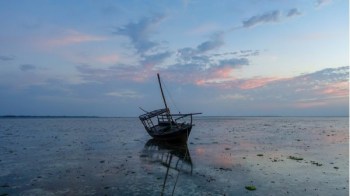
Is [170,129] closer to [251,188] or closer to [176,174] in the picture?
[176,174]

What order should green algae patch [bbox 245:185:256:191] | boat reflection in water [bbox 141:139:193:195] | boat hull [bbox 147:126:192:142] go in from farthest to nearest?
1. boat hull [bbox 147:126:192:142]
2. boat reflection in water [bbox 141:139:193:195]
3. green algae patch [bbox 245:185:256:191]

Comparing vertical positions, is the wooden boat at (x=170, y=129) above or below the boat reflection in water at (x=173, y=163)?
above

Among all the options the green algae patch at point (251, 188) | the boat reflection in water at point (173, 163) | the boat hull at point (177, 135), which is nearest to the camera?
the green algae patch at point (251, 188)

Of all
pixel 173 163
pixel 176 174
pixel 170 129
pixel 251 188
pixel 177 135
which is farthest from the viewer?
pixel 170 129

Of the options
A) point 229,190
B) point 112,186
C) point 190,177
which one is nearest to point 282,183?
point 229,190

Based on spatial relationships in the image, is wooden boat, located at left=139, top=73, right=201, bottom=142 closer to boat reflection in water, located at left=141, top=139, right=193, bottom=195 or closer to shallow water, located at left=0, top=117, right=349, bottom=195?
boat reflection in water, located at left=141, top=139, right=193, bottom=195

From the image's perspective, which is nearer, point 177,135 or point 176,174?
point 176,174

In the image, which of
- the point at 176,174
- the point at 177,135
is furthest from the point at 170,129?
the point at 176,174

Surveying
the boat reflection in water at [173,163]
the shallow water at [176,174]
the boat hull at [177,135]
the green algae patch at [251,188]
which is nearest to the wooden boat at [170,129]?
the boat hull at [177,135]

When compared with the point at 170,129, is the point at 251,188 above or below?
below

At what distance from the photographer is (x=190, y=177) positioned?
22.4 m

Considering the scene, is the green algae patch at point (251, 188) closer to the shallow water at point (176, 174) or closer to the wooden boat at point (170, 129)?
the shallow water at point (176, 174)

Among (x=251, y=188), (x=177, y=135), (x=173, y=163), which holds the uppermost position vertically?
(x=177, y=135)

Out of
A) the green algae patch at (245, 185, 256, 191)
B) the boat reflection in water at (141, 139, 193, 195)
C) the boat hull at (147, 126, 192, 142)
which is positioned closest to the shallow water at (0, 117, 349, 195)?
the boat reflection in water at (141, 139, 193, 195)
